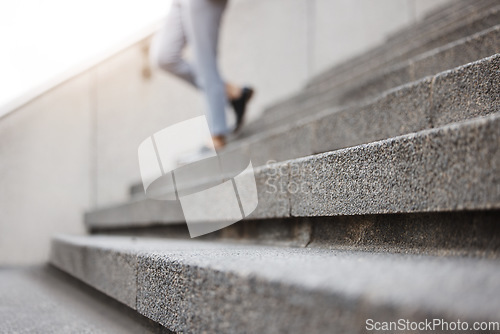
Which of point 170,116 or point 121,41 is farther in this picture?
point 170,116

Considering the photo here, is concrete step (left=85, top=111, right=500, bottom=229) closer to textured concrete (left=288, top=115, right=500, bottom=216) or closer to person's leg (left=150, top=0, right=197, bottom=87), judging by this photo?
textured concrete (left=288, top=115, right=500, bottom=216)

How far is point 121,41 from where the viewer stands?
298 centimetres

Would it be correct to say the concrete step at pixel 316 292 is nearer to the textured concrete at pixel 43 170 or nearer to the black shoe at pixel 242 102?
the black shoe at pixel 242 102

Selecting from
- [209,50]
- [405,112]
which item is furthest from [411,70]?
[209,50]

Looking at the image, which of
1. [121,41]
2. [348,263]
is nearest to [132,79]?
[121,41]

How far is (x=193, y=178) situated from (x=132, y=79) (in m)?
1.59

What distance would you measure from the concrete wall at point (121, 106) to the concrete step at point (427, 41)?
46.4 inches

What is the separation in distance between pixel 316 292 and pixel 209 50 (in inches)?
59.6

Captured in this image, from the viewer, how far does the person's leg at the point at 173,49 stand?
203cm

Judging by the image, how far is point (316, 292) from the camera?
0.46 m

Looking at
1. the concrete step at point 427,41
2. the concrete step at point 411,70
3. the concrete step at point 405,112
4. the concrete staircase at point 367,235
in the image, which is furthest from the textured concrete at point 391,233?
the concrete step at point 427,41

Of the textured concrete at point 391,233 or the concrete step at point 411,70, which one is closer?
the textured concrete at point 391,233

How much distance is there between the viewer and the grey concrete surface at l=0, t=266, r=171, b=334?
100 cm

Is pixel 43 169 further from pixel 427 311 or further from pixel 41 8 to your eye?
pixel 427 311
